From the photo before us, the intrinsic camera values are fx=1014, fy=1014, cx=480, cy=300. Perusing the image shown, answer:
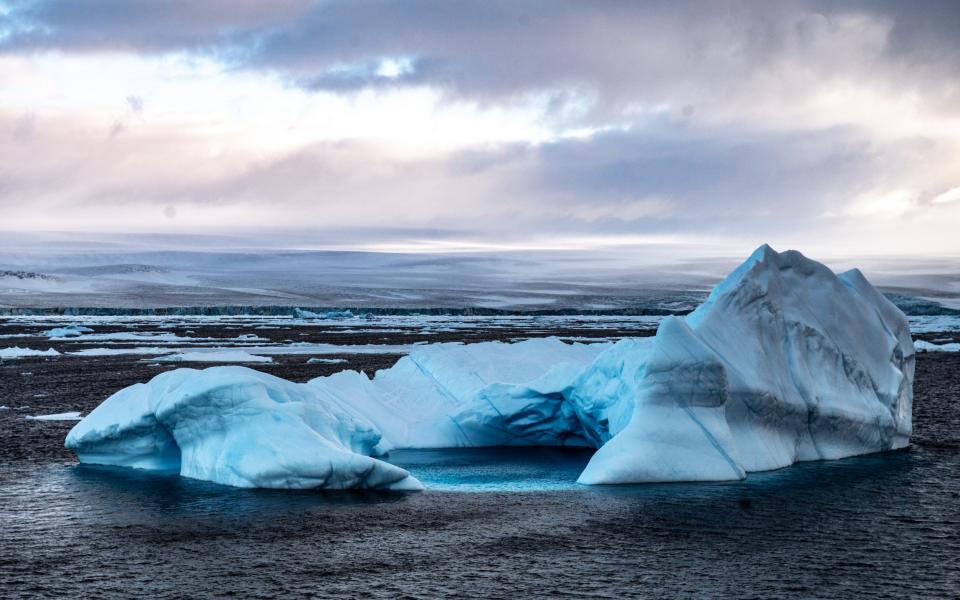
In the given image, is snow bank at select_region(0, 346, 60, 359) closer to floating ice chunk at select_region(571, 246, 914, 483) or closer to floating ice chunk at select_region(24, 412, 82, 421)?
floating ice chunk at select_region(24, 412, 82, 421)

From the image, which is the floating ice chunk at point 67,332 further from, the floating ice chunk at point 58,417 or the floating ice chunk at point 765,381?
the floating ice chunk at point 765,381

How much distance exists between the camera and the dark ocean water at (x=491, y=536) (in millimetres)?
11062

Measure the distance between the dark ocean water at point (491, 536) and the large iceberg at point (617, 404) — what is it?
531 millimetres

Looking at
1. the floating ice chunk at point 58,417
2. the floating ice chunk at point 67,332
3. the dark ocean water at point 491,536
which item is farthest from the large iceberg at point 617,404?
the floating ice chunk at point 67,332

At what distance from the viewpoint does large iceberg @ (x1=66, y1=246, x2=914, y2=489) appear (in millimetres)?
16344

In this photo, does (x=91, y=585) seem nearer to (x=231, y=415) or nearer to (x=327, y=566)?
(x=327, y=566)

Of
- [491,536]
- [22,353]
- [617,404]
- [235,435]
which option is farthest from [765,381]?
[22,353]

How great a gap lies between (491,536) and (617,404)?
6.30 metres

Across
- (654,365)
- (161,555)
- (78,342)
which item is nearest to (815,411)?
(654,365)

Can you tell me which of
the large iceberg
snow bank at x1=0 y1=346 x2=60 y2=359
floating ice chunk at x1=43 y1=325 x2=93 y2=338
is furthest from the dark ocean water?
floating ice chunk at x1=43 y1=325 x2=93 y2=338

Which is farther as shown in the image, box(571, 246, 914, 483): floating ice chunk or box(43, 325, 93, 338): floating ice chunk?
box(43, 325, 93, 338): floating ice chunk

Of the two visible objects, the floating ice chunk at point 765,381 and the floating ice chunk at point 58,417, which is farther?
the floating ice chunk at point 58,417

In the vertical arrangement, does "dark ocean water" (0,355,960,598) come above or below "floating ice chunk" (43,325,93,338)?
above

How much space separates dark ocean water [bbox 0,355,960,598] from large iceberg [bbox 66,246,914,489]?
53cm
